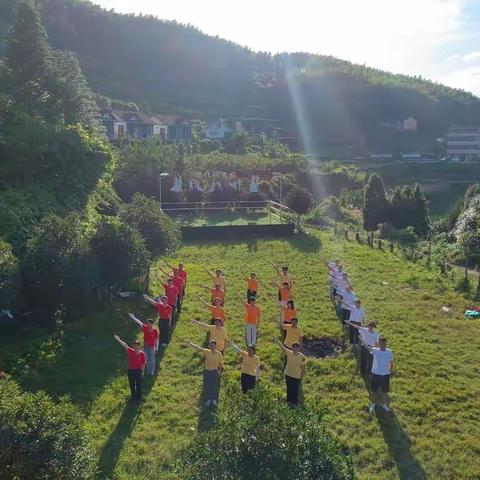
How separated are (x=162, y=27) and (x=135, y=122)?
60.4 m

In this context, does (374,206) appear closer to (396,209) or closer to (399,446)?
(396,209)

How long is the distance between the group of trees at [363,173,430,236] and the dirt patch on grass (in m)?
19.9

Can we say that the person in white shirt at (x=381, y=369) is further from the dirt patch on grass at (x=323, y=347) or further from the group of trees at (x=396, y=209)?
the group of trees at (x=396, y=209)

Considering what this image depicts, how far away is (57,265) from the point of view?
12.5 meters

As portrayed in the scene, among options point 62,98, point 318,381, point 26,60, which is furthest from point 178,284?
point 26,60

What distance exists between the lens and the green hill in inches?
4006

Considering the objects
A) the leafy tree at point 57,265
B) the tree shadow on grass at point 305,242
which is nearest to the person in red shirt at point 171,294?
the leafy tree at point 57,265

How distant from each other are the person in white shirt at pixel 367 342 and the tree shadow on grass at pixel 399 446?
126 cm

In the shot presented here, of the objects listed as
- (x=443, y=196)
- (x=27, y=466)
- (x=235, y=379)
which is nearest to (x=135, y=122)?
(x=443, y=196)

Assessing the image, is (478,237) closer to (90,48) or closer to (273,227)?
(273,227)

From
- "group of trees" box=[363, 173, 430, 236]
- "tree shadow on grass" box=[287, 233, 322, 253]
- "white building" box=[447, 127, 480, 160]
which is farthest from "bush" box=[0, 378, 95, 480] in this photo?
"white building" box=[447, 127, 480, 160]

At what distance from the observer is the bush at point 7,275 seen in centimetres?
1105

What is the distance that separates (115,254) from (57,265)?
1.82 metres

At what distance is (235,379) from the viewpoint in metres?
11.0
